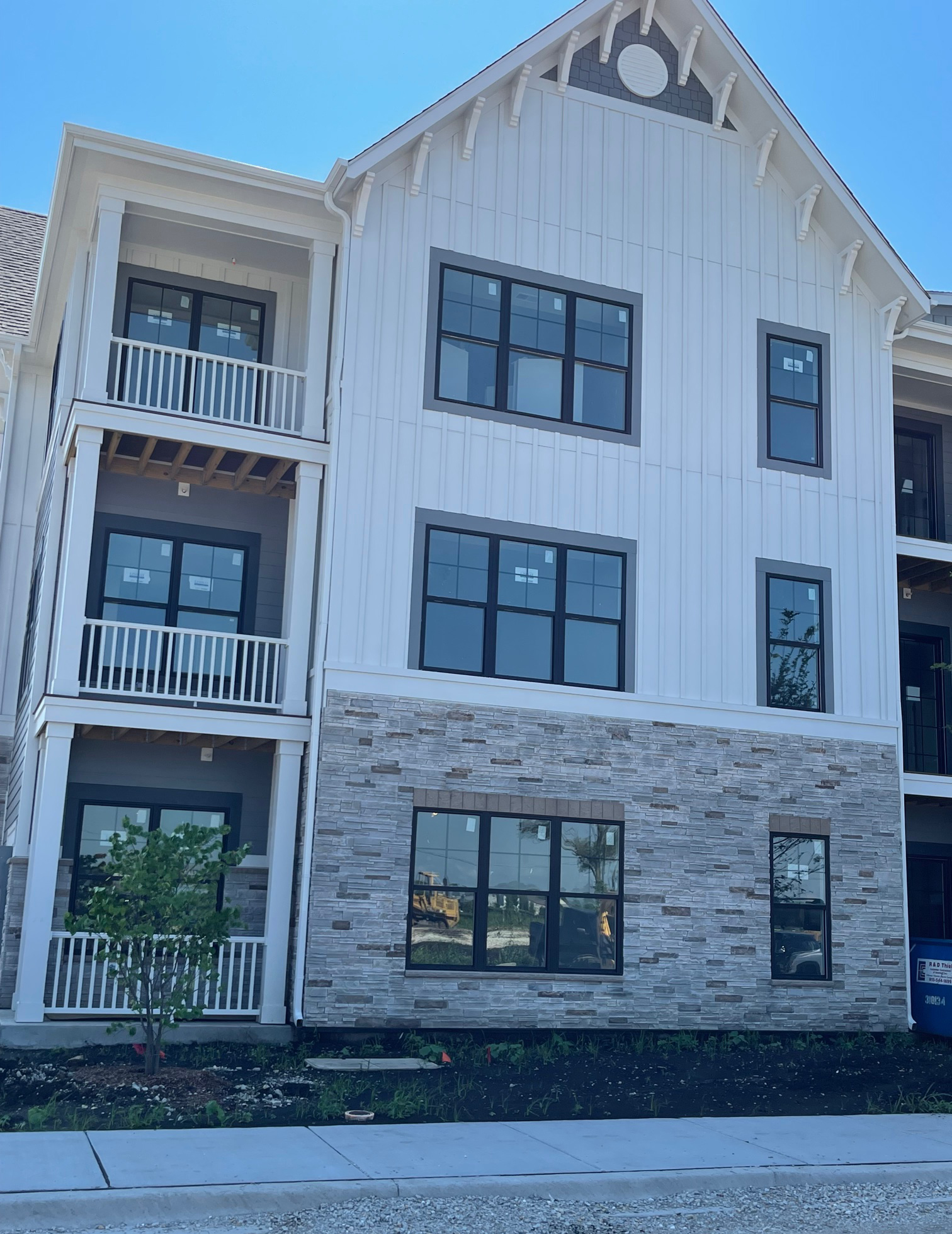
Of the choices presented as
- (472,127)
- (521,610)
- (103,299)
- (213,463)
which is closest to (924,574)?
(521,610)

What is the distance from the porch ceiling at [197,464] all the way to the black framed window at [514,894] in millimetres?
4614

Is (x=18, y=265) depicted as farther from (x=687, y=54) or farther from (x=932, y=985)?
(x=932, y=985)

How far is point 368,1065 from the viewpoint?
42.2 ft

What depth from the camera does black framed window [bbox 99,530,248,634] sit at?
53.6 ft

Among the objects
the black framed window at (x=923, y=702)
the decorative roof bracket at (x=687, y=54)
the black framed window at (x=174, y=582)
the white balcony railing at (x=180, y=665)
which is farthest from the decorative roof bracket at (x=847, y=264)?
the white balcony railing at (x=180, y=665)

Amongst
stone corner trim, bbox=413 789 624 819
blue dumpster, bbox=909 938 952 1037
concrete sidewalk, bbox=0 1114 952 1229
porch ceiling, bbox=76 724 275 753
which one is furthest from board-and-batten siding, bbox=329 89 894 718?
concrete sidewalk, bbox=0 1114 952 1229

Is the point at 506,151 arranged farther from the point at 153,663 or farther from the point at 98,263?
the point at 153,663

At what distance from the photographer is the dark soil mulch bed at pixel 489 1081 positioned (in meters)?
10.4

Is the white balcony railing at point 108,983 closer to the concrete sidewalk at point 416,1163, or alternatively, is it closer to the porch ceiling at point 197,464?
the concrete sidewalk at point 416,1163

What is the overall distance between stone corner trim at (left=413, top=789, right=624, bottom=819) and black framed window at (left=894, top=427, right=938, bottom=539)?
753 cm

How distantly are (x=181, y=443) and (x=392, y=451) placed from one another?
2.48 m

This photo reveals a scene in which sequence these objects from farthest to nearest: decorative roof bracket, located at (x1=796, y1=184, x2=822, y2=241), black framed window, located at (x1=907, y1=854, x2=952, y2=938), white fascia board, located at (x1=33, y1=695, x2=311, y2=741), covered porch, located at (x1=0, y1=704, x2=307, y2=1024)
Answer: black framed window, located at (x1=907, y1=854, x2=952, y2=938) → decorative roof bracket, located at (x1=796, y1=184, x2=822, y2=241) → white fascia board, located at (x1=33, y1=695, x2=311, y2=741) → covered porch, located at (x1=0, y1=704, x2=307, y2=1024)

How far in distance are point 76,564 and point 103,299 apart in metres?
3.16

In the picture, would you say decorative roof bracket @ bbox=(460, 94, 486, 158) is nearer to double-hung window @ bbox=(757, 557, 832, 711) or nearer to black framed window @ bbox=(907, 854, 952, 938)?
double-hung window @ bbox=(757, 557, 832, 711)
